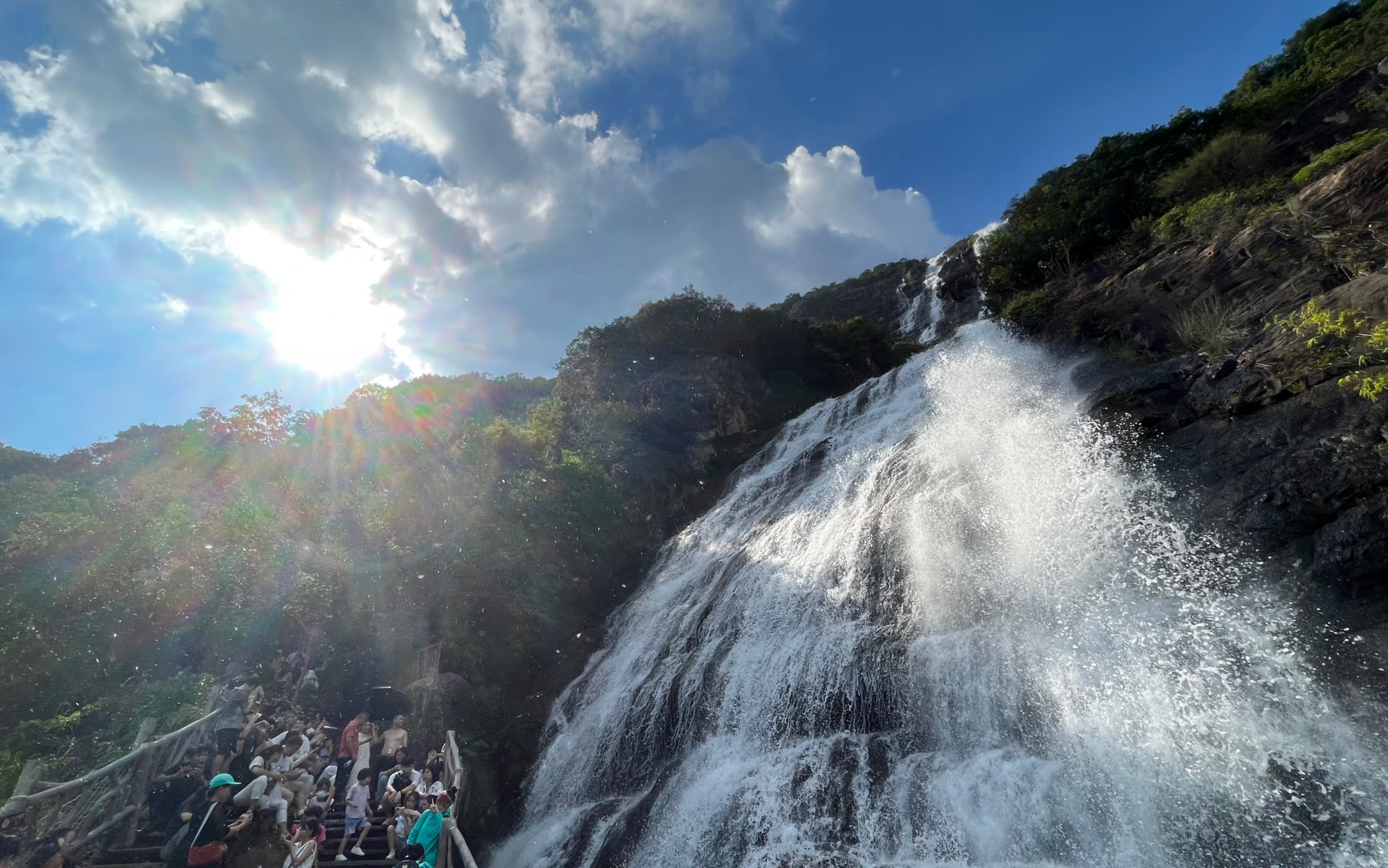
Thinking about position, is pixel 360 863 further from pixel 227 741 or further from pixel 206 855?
pixel 227 741

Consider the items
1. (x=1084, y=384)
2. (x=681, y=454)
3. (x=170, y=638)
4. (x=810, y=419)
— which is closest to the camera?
(x=1084, y=384)

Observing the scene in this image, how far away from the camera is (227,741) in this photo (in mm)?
10570

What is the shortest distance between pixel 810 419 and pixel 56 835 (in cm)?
2192

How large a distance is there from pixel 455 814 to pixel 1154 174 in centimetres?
2993

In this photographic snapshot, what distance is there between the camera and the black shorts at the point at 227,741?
34.0 ft

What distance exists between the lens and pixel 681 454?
93.7 feet

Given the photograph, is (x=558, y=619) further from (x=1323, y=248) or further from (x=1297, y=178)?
(x=1297, y=178)

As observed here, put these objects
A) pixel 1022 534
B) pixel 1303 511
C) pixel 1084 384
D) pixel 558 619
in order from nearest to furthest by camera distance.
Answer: pixel 1303 511 → pixel 1022 534 → pixel 1084 384 → pixel 558 619

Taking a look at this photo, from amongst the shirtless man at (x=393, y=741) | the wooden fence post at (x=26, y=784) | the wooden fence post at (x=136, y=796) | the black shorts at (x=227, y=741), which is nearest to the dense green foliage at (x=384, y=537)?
the wooden fence post at (x=26, y=784)

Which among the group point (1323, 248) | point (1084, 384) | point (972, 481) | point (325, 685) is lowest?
point (325, 685)

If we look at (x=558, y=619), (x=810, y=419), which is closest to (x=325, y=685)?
(x=558, y=619)

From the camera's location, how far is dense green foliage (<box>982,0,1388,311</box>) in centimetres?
2053

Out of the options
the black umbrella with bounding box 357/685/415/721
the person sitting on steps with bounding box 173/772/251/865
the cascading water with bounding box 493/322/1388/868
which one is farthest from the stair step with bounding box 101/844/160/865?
the black umbrella with bounding box 357/685/415/721

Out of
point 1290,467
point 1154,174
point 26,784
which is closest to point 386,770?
point 26,784
